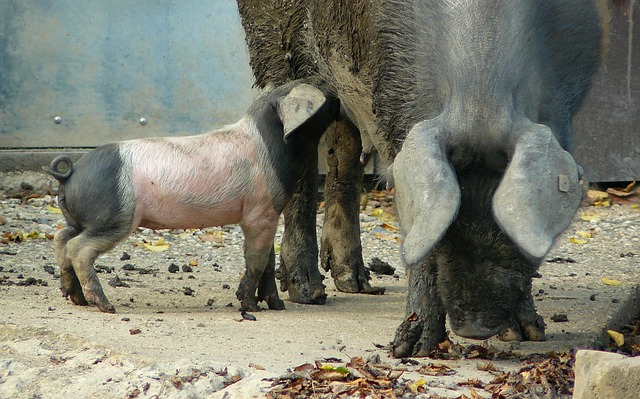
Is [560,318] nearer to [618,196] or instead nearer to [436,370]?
[436,370]

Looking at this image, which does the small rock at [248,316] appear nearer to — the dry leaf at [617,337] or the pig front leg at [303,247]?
the pig front leg at [303,247]

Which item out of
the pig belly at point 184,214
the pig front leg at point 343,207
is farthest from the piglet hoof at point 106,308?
the pig front leg at point 343,207

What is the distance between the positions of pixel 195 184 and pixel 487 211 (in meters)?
1.72

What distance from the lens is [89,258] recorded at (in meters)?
4.99

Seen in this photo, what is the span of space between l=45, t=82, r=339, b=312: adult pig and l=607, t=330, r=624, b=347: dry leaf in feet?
5.29

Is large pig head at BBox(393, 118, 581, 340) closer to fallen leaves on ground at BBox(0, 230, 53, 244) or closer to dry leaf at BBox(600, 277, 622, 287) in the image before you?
dry leaf at BBox(600, 277, 622, 287)

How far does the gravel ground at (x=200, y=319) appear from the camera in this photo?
12.6 feet

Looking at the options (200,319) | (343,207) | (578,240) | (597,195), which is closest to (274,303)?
(200,319)

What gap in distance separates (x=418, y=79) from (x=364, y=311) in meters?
1.68

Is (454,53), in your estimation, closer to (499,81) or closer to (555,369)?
(499,81)

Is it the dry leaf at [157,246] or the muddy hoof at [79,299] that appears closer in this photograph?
the muddy hoof at [79,299]

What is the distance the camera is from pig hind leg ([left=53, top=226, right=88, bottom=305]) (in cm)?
511

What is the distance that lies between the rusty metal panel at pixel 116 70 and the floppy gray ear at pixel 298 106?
4.25 m

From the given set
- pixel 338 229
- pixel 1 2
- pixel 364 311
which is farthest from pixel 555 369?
pixel 1 2
